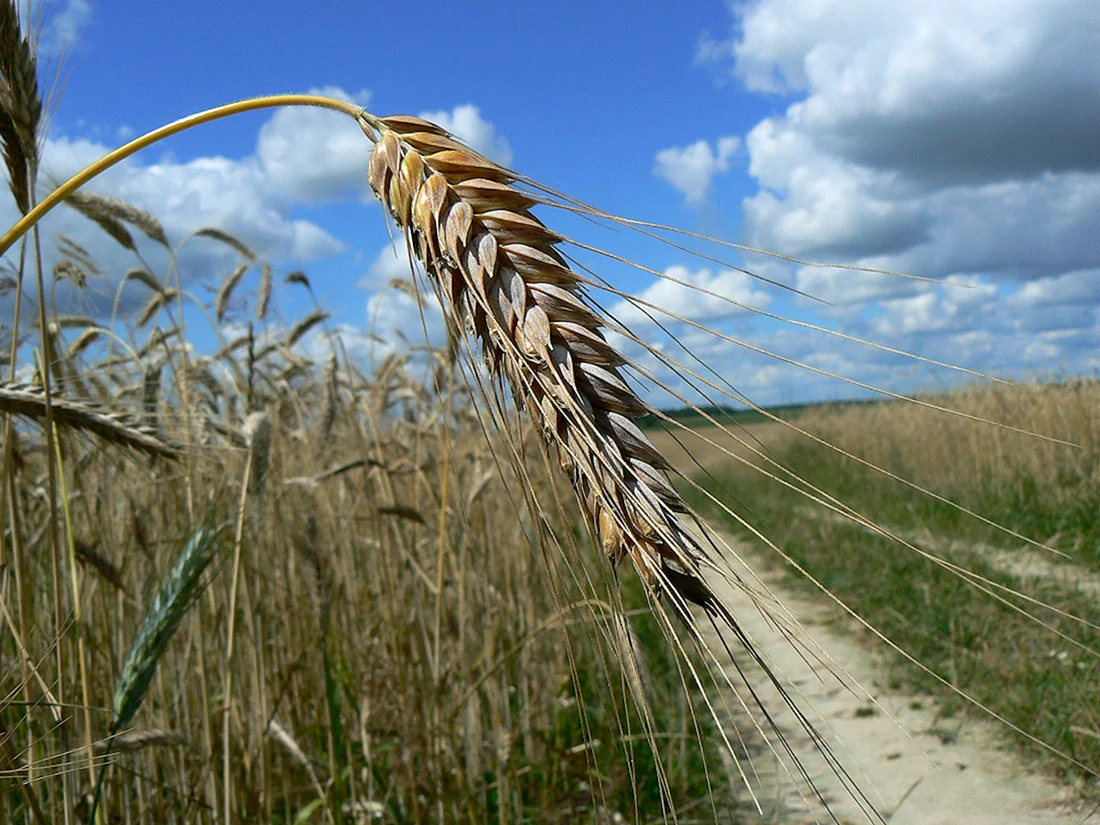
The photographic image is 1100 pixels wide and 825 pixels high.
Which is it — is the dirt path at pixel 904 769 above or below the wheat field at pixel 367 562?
below

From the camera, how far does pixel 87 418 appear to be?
4.56 feet

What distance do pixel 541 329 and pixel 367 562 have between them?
2.76 meters

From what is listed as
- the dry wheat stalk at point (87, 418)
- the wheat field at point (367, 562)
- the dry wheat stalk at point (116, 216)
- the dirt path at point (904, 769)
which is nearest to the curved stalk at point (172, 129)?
the wheat field at point (367, 562)

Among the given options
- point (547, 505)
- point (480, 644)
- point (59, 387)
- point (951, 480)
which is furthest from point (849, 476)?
point (59, 387)

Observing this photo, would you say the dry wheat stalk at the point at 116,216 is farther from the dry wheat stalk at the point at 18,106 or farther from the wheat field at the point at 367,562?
the dry wheat stalk at the point at 18,106

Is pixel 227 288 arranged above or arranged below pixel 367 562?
above

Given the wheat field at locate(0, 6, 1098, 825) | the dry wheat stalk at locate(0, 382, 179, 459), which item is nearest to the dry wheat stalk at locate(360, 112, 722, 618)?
the wheat field at locate(0, 6, 1098, 825)

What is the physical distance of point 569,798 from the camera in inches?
101

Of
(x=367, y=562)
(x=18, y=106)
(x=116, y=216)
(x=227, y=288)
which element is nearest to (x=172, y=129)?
(x=18, y=106)

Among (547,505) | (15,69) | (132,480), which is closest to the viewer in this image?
(15,69)

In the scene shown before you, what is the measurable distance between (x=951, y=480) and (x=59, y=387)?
868cm

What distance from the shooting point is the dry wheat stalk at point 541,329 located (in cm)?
75

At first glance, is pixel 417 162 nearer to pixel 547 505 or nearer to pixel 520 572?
pixel 520 572

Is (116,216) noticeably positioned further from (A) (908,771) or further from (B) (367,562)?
(A) (908,771)
